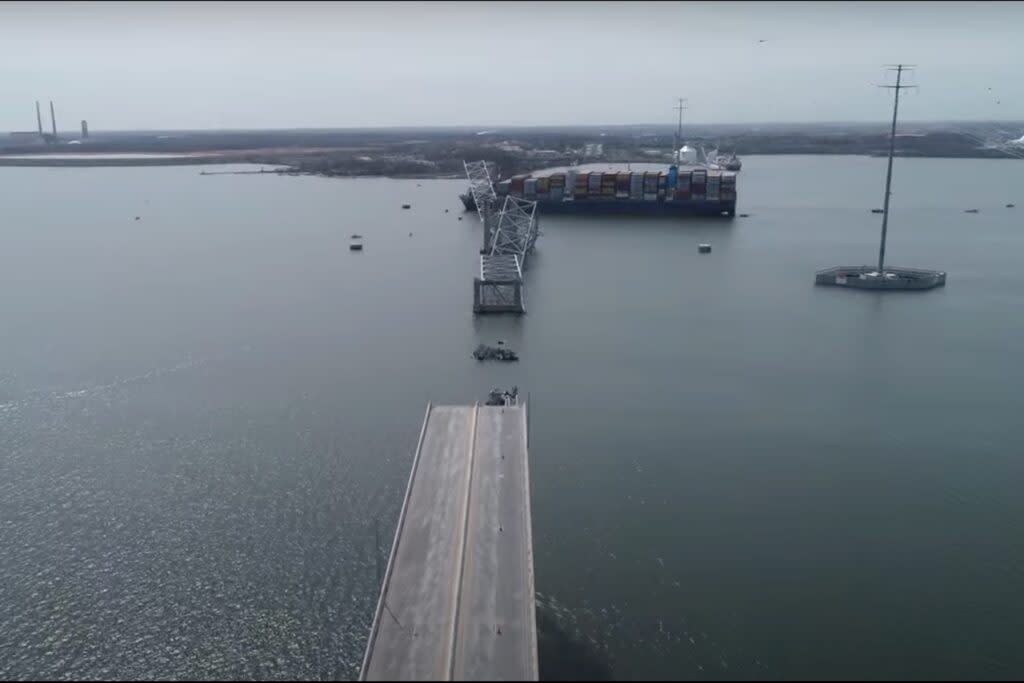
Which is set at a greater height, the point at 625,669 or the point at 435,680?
the point at 435,680

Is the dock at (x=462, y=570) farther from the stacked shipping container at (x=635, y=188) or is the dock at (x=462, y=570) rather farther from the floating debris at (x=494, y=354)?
the stacked shipping container at (x=635, y=188)

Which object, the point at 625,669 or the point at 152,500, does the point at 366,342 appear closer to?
the point at 152,500

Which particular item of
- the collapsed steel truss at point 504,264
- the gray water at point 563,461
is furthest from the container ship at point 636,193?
the gray water at point 563,461

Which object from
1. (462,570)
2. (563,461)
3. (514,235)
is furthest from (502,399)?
(514,235)

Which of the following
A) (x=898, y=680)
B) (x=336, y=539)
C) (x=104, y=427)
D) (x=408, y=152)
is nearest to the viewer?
(x=898, y=680)

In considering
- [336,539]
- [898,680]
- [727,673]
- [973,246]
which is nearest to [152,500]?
[336,539]

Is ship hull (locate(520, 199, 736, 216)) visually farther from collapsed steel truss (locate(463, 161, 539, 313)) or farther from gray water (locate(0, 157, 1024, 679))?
gray water (locate(0, 157, 1024, 679))
